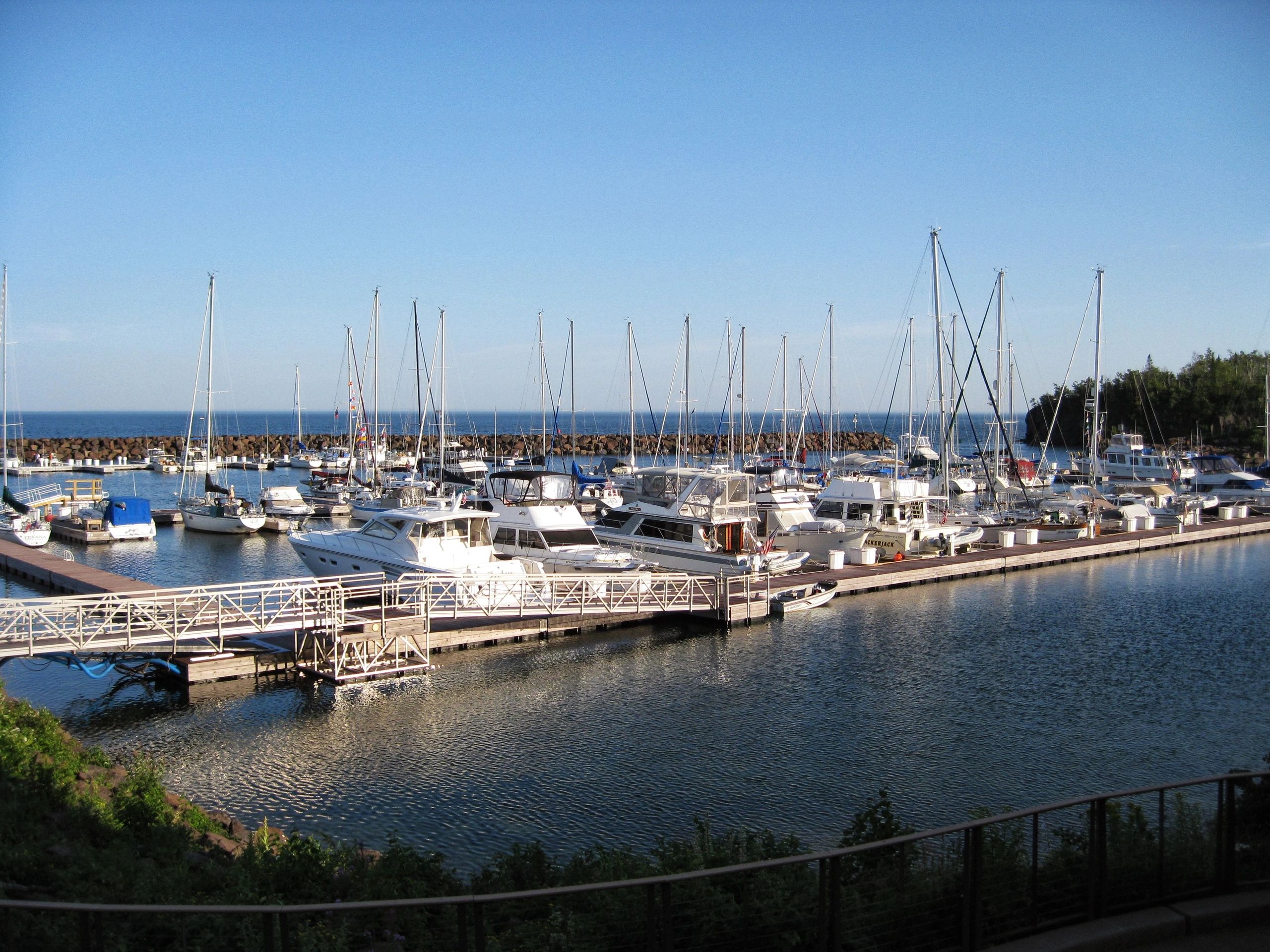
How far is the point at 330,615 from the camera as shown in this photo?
22.2 metres

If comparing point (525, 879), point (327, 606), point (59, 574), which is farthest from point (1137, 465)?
point (525, 879)

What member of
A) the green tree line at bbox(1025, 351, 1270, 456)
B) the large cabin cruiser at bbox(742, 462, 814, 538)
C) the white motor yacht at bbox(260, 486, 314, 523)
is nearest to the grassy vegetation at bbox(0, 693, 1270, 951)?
the large cabin cruiser at bbox(742, 462, 814, 538)

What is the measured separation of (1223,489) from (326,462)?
218 ft

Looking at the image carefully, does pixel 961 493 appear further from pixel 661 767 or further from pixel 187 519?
pixel 661 767

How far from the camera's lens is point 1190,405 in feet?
375

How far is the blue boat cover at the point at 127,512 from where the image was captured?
4566 cm

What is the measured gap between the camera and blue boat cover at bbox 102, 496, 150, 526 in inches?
1797

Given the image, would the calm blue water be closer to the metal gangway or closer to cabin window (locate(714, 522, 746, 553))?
the metal gangway

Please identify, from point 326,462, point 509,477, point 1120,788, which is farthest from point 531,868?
point 326,462

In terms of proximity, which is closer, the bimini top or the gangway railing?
the gangway railing

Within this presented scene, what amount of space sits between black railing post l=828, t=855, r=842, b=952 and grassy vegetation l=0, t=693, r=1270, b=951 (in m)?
0.28

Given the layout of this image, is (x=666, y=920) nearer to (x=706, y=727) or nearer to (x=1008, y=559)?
(x=706, y=727)

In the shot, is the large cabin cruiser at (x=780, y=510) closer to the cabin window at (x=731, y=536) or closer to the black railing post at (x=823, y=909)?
the cabin window at (x=731, y=536)

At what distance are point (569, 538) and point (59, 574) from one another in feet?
55.3
